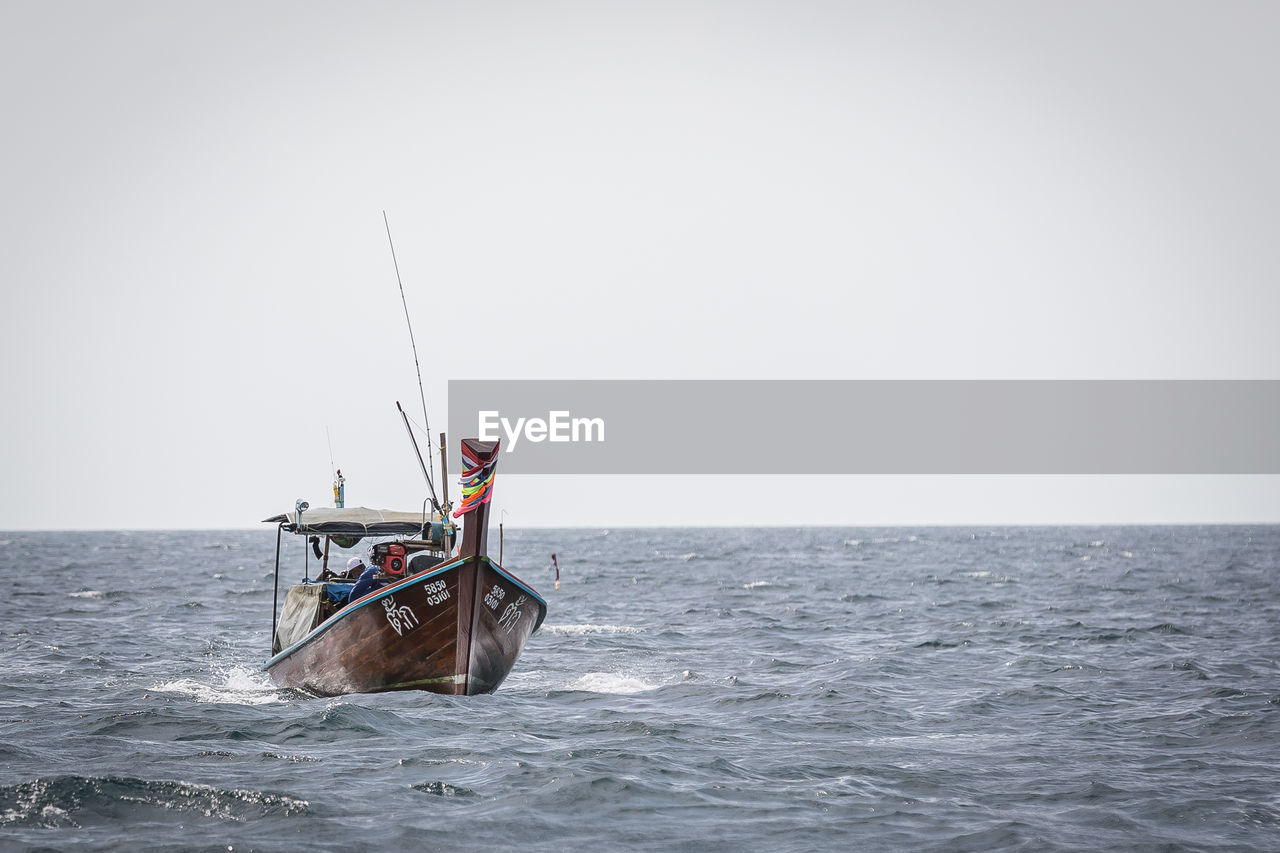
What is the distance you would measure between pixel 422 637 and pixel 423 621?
13.4 inches

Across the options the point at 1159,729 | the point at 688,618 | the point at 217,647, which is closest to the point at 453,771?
the point at 1159,729

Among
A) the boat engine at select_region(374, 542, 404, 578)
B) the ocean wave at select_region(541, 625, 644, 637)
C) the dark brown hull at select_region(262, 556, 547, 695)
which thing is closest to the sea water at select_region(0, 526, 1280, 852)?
the ocean wave at select_region(541, 625, 644, 637)

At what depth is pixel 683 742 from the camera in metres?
15.2

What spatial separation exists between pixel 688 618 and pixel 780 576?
74.9ft

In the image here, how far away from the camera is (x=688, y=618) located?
33.5 meters

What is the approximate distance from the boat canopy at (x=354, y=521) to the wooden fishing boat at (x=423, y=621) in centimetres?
4

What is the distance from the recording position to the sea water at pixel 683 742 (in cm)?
1111

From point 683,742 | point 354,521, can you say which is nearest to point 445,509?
point 354,521

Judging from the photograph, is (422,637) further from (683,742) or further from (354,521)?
(683,742)

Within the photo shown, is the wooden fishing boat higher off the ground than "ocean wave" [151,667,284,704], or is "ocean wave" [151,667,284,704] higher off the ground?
the wooden fishing boat

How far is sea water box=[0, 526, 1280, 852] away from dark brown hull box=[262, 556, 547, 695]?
0.38 m

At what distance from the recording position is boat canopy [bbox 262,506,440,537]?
19.8 meters

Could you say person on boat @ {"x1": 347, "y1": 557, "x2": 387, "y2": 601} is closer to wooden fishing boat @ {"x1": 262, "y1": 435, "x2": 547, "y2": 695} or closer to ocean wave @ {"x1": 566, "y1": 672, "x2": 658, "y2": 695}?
wooden fishing boat @ {"x1": 262, "y1": 435, "x2": 547, "y2": 695}

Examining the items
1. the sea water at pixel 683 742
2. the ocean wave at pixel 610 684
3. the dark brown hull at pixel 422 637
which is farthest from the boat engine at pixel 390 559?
the ocean wave at pixel 610 684
